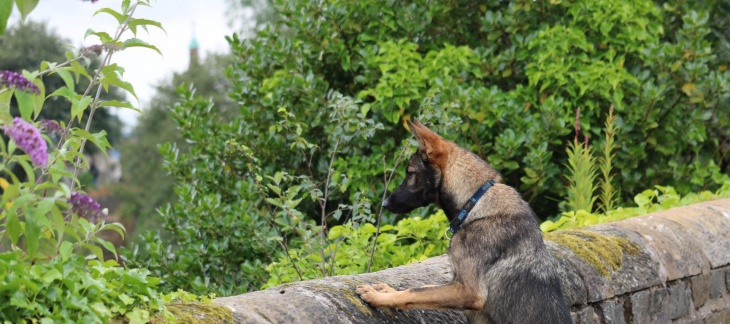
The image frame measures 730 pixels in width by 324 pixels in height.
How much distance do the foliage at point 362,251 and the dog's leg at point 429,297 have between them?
1.67m

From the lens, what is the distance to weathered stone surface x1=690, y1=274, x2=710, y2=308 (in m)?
6.64

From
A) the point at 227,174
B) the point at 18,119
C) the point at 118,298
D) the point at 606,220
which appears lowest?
the point at 606,220

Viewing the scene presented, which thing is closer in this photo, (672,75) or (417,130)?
(417,130)

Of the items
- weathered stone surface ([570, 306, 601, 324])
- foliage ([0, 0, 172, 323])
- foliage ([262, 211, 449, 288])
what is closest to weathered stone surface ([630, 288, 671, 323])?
weathered stone surface ([570, 306, 601, 324])

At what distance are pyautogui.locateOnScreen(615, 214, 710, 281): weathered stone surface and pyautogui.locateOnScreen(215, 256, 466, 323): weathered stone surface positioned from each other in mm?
2051

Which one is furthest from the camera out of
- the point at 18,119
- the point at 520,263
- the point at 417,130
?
Result: the point at 417,130

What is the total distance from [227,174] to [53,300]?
625 centimetres

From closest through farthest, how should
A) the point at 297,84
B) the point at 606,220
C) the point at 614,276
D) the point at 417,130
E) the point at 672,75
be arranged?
the point at 417,130, the point at 614,276, the point at 606,220, the point at 297,84, the point at 672,75

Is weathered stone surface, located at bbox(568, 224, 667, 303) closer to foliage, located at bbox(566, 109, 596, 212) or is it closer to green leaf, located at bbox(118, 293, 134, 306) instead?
foliage, located at bbox(566, 109, 596, 212)

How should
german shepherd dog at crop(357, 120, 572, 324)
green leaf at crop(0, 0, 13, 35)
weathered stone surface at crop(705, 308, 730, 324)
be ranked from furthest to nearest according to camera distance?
weathered stone surface at crop(705, 308, 730, 324), german shepherd dog at crop(357, 120, 572, 324), green leaf at crop(0, 0, 13, 35)

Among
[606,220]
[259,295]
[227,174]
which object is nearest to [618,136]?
[606,220]

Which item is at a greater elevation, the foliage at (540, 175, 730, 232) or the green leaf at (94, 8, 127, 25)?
the green leaf at (94, 8, 127, 25)

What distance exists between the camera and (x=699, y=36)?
31.0 ft

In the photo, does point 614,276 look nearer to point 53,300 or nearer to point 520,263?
point 520,263
